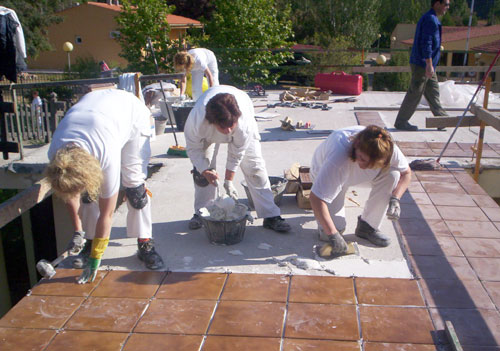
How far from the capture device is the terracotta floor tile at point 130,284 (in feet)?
10.1

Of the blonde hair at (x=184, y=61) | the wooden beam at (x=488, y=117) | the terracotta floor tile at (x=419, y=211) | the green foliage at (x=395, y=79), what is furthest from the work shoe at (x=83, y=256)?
the green foliage at (x=395, y=79)

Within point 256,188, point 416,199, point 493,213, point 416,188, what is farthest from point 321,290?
point 416,188

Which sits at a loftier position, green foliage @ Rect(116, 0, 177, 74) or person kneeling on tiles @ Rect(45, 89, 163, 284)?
green foliage @ Rect(116, 0, 177, 74)

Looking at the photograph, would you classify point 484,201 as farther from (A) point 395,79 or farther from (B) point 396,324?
(A) point 395,79

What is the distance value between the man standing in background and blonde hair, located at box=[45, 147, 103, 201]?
504 cm

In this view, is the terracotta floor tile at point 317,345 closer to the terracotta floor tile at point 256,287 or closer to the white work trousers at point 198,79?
the terracotta floor tile at point 256,287

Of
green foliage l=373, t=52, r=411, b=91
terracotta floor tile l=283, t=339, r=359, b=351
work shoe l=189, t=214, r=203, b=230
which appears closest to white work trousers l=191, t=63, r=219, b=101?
work shoe l=189, t=214, r=203, b=230

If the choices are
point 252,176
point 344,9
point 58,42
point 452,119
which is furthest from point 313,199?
point 58,42

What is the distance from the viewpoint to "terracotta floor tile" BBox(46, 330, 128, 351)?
8.39 feet

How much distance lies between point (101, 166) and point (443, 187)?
3.38m

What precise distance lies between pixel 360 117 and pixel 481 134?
295 cm

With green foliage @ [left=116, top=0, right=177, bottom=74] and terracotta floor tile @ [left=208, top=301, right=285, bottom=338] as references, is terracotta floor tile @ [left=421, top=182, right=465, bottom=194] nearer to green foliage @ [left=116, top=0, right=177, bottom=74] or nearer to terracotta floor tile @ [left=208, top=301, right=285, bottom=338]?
terracotta floor tile @ [left=208, top=301, right=285, bottom=338]

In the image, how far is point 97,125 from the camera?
113 inches

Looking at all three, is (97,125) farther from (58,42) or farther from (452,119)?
(58,42)
